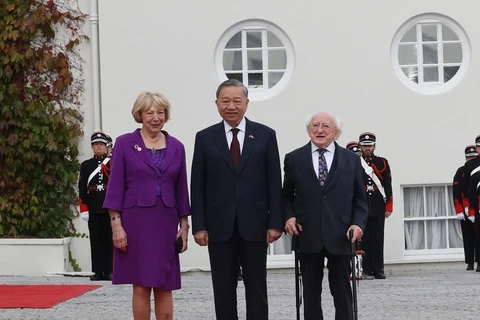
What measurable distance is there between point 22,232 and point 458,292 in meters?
6.92

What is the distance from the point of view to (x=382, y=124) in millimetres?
16703

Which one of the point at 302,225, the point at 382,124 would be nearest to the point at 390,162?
the point at 382,124

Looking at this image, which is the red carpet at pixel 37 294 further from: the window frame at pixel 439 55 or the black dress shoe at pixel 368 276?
the window frame at pixel 439 55

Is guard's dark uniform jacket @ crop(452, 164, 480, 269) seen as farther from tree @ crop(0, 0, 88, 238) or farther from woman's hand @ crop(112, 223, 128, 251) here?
woman's hand @ crop(112, 223, 128, 251)

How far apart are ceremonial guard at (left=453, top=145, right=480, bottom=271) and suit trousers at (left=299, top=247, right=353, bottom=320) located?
8152mm

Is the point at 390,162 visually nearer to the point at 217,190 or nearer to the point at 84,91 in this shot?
the point at 84,91

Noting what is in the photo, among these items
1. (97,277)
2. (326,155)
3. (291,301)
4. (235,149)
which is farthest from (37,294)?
(326,155)

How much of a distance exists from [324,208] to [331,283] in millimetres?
585

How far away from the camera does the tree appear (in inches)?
645

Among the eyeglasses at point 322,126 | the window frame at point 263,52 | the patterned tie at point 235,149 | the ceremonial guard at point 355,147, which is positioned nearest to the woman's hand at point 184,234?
the patterned tie at point 235,149

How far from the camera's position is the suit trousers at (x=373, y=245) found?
592 inches

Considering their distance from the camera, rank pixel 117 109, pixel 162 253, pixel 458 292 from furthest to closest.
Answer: pixel 117 109, pixel 458 292, pixel 162 253

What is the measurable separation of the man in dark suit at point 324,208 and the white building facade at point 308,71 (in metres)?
8.05

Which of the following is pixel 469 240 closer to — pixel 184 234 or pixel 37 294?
pixel 37 294
